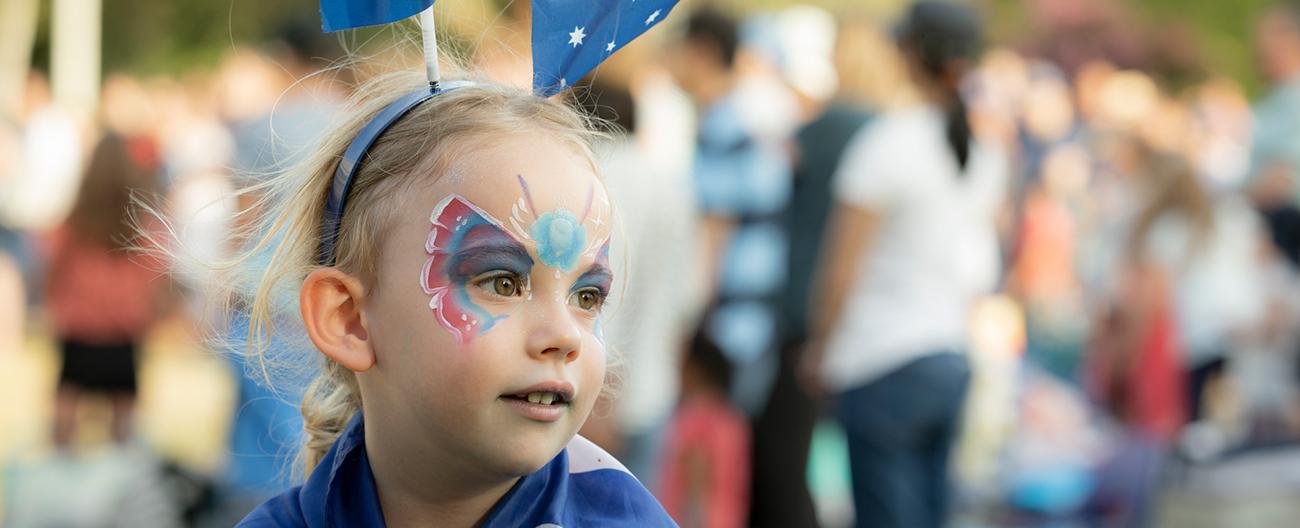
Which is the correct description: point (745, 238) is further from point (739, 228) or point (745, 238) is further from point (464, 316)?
point (464, 316)

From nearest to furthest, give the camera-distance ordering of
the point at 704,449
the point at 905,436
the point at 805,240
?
1. the point at 905,436
2. the point at 704,449
3. the point at 805,240

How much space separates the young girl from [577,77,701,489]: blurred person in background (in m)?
2.50

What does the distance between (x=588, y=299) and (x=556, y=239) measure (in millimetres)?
122

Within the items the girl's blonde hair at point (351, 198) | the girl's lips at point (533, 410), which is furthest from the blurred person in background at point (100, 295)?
the girl's lips at point (533, 410)

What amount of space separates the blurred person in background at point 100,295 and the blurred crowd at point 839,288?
0.6 inches

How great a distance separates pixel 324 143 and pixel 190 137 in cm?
1100

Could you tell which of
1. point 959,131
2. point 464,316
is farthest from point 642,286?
point 464,316

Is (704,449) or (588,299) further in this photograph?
(704,449)

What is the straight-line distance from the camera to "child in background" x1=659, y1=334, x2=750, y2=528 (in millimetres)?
6520

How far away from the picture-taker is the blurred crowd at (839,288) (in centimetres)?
557

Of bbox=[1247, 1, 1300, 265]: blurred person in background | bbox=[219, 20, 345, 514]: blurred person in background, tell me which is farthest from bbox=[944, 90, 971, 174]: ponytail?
bbox=[1247, 1, 1300, 265]: blurred person in background

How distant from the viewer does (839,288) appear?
5.71 metres

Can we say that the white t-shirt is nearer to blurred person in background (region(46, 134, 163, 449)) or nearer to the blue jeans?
the blue jeans

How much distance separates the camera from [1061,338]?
34.2 ft
